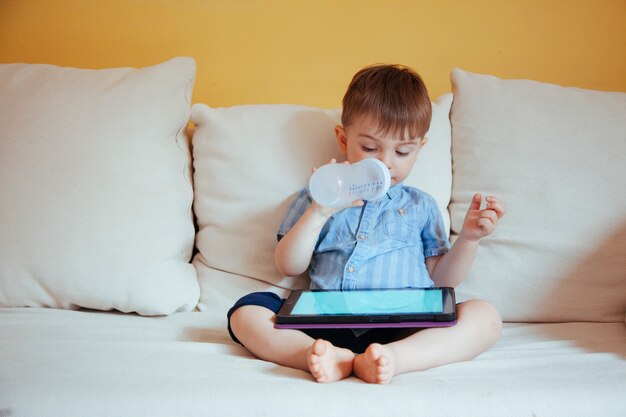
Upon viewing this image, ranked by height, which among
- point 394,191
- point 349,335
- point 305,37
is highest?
point 305,37

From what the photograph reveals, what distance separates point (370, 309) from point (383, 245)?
9.5 inches

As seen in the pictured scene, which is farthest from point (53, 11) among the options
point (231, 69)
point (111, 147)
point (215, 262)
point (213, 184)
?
point (215, 262)

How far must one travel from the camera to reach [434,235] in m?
1.36

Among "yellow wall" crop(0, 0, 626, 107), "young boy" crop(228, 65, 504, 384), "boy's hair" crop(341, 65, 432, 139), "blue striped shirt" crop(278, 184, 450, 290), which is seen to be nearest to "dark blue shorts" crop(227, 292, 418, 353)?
"young boy" crop(228, 65, 504, 384)

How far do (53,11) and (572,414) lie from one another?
1.59m

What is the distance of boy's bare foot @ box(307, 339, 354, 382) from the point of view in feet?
3.20

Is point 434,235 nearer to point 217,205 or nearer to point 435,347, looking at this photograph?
point 435,347

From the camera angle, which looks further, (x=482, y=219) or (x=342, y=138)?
(x=342, y=138)

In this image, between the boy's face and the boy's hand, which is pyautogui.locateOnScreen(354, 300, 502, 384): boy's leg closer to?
the boy's hand

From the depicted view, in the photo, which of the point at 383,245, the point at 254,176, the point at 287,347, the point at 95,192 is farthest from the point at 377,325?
the point at 95,192

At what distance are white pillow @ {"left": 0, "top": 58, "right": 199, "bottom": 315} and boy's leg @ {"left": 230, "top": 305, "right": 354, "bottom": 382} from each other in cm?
27

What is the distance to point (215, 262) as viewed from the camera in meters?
1.44

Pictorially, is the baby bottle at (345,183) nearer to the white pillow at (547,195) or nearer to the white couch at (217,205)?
the white couch at (217,205)

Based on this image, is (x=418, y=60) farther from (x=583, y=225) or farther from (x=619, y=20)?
(x=583, y=225)
